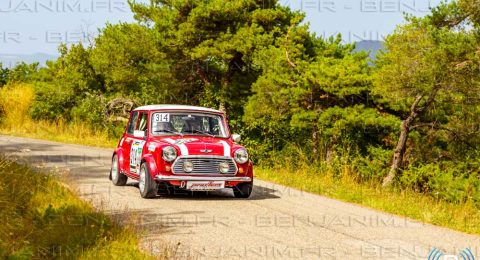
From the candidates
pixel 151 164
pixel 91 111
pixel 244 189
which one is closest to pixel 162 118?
pixel 151 164

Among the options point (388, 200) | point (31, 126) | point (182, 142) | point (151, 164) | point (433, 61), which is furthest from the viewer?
point (31, 126)

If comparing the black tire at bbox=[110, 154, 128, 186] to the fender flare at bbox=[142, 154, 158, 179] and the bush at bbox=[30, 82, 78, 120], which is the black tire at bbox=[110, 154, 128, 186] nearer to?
the fender flare at bbox=[142, 154, 158, 179]

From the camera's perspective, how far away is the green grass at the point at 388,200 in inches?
391

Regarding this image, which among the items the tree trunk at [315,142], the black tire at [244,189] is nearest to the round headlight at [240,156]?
the black tire at [244,189]

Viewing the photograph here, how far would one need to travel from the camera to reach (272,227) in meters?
8.65

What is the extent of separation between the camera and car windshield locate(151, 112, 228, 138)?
11867 mm

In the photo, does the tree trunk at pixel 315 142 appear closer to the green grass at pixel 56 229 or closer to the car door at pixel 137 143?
the car door at pixel 137 143

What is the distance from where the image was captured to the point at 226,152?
11.2m

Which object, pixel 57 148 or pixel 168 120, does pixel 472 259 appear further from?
pixel 57 148

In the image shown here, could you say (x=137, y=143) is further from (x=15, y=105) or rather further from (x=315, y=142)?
(x=15, y=105)

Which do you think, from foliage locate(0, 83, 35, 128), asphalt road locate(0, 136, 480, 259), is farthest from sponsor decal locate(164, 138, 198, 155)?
foliage locate(0, 83, 35, 128)

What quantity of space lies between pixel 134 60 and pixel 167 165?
1945 cm

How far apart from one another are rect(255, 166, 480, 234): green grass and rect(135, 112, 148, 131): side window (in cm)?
393

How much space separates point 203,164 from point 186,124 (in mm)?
1308
